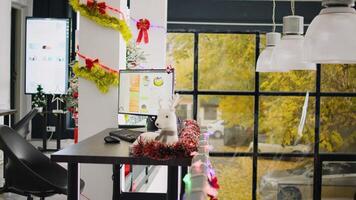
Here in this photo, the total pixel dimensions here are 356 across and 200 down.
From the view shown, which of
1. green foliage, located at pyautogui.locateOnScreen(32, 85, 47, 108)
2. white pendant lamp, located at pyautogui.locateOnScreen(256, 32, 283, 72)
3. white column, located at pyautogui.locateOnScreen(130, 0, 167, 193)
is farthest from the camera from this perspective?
green foliage, located at pyautogui.locateOnScreen(32, 85, 47, 108)

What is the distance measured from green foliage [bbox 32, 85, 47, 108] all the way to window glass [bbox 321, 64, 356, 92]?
172 inches

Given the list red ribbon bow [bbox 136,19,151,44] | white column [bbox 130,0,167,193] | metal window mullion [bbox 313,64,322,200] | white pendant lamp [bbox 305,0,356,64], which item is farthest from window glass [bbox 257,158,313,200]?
white pendant lamp [bbox 305,0,356,64]

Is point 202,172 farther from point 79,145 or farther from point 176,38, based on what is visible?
point 176,38

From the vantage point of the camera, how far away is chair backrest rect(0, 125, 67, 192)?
3307 mm

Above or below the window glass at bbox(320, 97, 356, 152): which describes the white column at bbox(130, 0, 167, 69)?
above

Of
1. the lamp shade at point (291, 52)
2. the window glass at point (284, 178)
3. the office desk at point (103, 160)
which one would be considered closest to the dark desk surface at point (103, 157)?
the office desk at point (103, 160)

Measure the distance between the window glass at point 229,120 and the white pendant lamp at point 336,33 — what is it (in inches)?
220

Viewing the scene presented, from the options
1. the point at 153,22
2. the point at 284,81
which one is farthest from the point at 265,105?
the point at 153,22

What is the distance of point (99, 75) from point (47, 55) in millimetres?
4914

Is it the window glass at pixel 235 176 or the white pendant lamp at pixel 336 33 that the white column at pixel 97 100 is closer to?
the white pendant lamp at pixel 336 33

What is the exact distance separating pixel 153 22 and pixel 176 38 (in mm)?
1964

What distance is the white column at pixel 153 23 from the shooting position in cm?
511

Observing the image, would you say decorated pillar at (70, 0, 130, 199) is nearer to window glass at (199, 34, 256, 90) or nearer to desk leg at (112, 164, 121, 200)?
desk leg at (112, 164, 121, 200)

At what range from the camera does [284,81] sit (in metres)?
7.32
